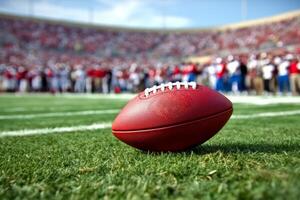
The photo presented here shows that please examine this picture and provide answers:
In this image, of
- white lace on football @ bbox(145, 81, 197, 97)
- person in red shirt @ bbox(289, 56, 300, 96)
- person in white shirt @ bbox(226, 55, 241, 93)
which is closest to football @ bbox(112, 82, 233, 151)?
white lace on football @ bbox(145, 81, 197, 97)

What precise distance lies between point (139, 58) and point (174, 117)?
1549 inches

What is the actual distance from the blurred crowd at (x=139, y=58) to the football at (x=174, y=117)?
11719 millimetres

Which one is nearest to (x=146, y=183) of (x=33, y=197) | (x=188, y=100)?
(x=33, y=197)

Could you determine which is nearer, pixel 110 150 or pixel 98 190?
pixel 98 190

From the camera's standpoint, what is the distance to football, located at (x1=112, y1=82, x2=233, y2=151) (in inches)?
85.9

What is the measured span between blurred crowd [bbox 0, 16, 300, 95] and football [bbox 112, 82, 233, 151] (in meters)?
11.7

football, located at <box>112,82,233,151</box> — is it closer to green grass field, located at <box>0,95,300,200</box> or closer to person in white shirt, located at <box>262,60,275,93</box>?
green grass field, located at <box>0,95,300,200</box>

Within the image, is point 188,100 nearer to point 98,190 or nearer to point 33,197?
point 98,190

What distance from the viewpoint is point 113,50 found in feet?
138

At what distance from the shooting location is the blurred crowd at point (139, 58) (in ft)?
48.3

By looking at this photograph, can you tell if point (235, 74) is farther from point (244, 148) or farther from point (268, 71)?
point (244, 148)

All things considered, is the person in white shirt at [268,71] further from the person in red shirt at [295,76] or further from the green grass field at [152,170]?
the green grass field at [152,170]

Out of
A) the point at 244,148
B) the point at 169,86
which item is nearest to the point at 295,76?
the point at 244,148

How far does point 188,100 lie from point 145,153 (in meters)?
0.44
